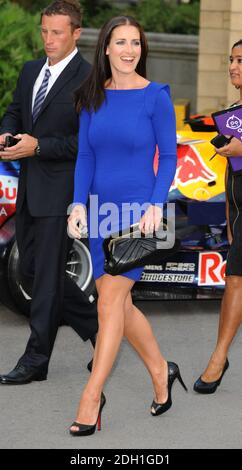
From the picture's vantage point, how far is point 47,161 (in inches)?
243

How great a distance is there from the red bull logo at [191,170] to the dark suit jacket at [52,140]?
1.42 metres

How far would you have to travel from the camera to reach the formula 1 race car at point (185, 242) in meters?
7.37

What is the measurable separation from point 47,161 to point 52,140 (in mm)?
166

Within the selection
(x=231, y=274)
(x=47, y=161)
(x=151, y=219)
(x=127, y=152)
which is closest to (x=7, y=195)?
(x=47, y=161)

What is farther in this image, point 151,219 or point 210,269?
point 210,269

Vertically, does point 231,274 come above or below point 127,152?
below

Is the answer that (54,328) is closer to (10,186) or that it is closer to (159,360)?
(159,360)

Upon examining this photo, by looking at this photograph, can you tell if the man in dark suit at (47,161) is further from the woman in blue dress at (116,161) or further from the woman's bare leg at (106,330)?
the woman's bare leg at (106,330)

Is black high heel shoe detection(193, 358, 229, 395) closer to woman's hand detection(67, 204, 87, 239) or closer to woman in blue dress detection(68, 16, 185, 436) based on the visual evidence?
woman in blue dress detection(68, 16, 185, 436)

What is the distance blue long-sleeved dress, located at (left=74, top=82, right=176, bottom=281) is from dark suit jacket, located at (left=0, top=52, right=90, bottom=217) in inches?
30.1

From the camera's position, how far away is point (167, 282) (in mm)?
7441

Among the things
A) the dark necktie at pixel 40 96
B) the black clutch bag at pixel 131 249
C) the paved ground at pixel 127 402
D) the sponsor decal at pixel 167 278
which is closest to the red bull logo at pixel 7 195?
the paved ground at pixel 127 402

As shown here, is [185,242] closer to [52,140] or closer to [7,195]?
[7,195]

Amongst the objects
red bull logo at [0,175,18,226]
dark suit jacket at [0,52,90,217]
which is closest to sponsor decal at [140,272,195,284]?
red bull logo at [0,175,18,226]
